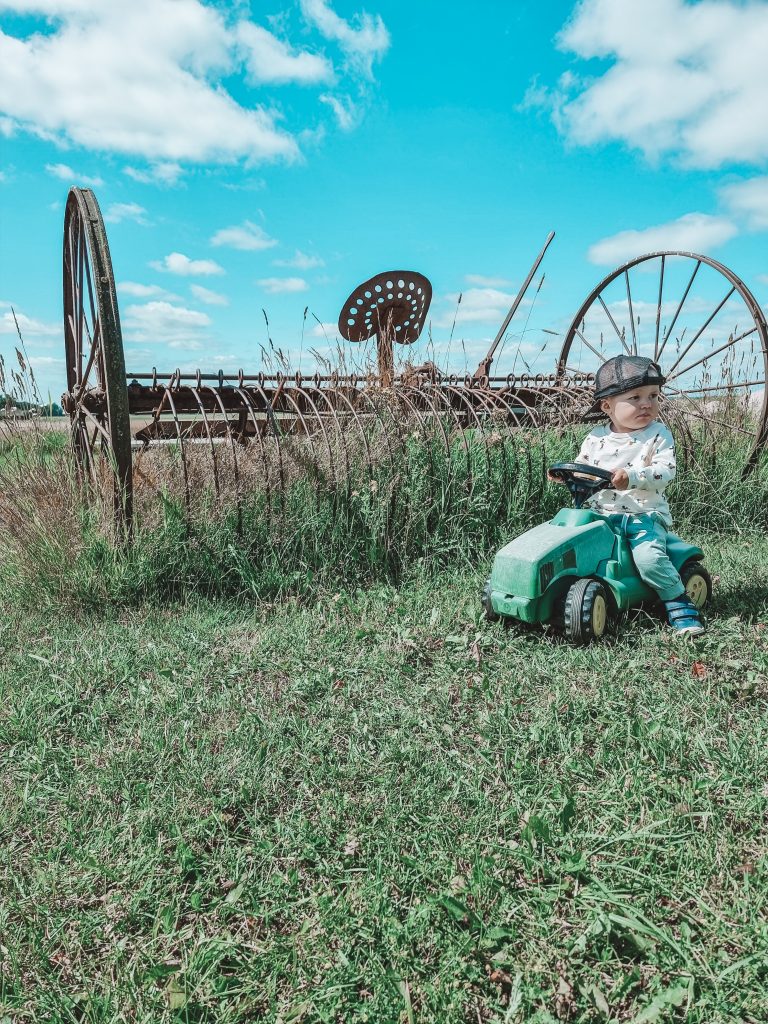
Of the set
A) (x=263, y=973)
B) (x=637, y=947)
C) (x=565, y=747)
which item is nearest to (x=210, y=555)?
(x=565, y=747)

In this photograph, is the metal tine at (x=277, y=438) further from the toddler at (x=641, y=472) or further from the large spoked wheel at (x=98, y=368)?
the toddler at (x=641, y=472)

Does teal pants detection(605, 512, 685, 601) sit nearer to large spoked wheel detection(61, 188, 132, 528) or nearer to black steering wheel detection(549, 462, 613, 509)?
black steering wheel detection(549, 462, 613, 509)

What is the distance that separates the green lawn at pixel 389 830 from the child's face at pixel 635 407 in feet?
3.17

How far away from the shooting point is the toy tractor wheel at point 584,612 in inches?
123

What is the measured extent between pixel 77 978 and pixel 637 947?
1.32 metres

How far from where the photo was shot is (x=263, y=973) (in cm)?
166

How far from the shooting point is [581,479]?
10.9 feet

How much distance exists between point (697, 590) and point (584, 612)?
86cm

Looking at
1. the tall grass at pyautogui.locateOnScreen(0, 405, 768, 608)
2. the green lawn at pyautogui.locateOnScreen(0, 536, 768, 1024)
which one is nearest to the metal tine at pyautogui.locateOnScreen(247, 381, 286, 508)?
the tall grass at pyautogui.locateOnScreen(0, 405, 768, 608)

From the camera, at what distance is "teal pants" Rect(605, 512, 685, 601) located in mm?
3301

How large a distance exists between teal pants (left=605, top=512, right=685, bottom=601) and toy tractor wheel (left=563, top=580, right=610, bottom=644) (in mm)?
263

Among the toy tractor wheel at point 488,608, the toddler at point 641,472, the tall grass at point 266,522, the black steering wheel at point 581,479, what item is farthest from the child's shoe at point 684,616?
the tall grass at point 266,522

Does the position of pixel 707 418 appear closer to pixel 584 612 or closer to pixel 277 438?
pixel 584 612

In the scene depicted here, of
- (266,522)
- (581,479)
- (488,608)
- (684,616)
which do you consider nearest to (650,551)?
(684,616)
